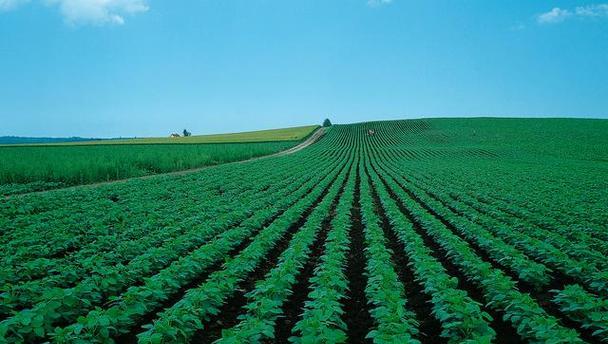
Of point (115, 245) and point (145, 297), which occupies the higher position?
point (145, 297)

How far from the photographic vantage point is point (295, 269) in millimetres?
6543

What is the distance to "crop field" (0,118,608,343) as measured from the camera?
14.5 ft

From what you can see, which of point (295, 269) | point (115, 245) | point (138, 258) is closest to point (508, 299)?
point (295, 269)

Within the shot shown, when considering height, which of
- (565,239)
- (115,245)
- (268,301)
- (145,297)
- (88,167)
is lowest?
(565,239)

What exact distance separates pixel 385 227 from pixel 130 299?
8.07 meters

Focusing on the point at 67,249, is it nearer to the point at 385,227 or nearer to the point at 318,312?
the point at 318,312

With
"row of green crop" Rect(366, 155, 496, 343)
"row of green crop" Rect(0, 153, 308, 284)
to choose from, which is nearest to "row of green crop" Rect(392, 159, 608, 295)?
"row of green crop" Rect(366, 155, 496, 343)

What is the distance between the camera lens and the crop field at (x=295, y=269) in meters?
4.43

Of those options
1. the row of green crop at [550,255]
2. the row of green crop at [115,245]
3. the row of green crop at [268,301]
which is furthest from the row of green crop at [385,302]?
the row of green crop at [115,245]

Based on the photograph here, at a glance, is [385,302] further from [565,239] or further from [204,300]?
[565,239]

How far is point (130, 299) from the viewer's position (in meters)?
4.86

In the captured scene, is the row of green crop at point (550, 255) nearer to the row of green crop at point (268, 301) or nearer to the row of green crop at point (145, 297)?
the row of green crop at point (268, 301)

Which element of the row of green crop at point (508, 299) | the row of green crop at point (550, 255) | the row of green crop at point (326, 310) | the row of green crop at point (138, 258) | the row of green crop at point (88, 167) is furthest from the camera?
the row of green crop at point (88, 167)

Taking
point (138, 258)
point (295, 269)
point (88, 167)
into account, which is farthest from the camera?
point (88, 167)
